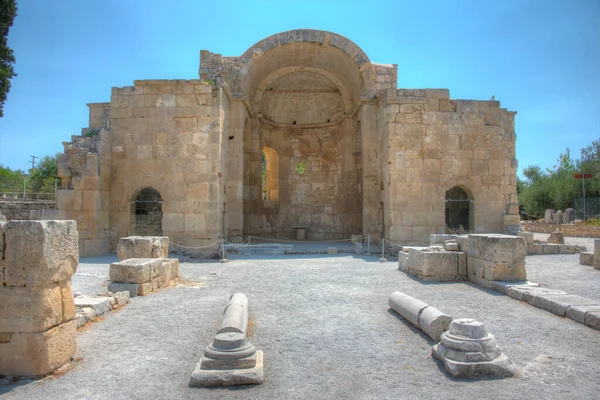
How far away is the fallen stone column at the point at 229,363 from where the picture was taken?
11.8 ft

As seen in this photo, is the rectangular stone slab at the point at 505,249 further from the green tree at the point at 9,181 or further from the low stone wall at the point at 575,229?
the green tree at the point at 9,181

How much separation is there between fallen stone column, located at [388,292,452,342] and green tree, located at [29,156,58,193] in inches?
1431

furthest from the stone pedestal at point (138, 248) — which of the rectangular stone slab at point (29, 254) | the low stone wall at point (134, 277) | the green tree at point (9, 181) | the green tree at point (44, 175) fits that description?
the green tree at point (9, 181)

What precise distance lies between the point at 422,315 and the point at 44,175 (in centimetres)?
4142

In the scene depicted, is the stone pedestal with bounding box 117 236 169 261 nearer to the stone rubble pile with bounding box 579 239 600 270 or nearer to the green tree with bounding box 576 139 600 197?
the stone rubble pile with bounding box 579 239 600 270

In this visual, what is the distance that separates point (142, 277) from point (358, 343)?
14.1 ft

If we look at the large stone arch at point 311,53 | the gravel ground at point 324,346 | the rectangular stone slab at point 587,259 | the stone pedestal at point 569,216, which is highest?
the large stone arch at point 311,53

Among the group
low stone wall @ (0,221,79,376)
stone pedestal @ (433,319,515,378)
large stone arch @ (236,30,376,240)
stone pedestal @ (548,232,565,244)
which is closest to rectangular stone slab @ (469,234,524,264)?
stone pedestal @ (433,319,515,378)

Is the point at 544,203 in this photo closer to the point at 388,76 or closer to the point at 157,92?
the point at 388,76

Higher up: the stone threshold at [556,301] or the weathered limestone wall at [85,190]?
the weathered limestone wall at [85,190]

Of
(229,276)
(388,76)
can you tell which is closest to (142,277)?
(229,276)

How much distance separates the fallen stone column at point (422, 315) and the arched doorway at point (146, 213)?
9.37m

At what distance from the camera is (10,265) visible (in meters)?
3.72

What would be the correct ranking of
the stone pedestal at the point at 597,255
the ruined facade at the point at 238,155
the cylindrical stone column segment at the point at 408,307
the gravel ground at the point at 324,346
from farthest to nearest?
the ruined facade at the point at 238,155, the stone pedestal at the point at 597,255, the cylindrical stone column segment at the point at 408,307, the gravel ground at the point at 324,346
